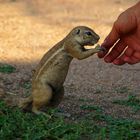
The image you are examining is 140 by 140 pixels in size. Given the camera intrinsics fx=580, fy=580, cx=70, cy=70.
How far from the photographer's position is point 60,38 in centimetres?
832

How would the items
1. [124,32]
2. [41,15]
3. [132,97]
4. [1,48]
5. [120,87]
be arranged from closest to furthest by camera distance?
[124,32] → [132,97] → [120,87] → [1,48] → [41,15]

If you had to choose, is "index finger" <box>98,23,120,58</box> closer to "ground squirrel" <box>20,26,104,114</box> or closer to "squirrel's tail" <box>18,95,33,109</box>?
"ground squirrel" <box>20,26,104,114</box>

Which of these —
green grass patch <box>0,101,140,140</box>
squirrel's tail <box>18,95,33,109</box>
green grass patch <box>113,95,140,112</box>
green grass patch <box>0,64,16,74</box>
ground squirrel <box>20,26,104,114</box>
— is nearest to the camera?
green grass patch <box>0,101,140,140</box>

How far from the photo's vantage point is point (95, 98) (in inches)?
247

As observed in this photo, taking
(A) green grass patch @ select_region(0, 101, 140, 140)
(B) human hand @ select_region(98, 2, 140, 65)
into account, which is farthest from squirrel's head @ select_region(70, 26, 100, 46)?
(A) green grass patch @ select_region(0, 101, 140, 140)

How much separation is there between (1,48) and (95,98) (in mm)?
1994

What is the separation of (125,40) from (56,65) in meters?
0.67

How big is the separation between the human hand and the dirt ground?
→ 0.72 meters

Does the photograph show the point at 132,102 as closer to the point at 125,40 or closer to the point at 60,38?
the point at 125,40

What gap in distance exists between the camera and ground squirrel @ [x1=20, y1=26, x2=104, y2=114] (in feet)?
17.3

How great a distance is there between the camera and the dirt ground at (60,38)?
6.34 m

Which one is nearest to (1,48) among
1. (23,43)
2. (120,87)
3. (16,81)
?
(23,43)

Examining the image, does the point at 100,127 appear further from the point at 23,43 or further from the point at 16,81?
the point at 23,43

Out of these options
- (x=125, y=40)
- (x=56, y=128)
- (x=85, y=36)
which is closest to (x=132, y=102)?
(x=125, y=40)
